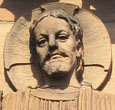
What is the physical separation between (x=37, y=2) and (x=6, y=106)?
2.56 ft

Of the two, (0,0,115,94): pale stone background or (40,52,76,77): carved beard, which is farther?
(0,0,115,94): pale stone background

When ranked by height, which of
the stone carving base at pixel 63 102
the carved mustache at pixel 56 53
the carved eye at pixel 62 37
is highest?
the carved eye at pixel 62 37

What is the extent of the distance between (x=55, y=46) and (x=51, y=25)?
141mm

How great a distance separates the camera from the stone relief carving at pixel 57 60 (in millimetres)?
6016

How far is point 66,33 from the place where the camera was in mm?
6141

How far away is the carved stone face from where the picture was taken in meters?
6.06

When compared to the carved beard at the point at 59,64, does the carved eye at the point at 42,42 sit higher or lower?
higher

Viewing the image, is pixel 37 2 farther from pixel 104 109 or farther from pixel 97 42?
pixel 104 109

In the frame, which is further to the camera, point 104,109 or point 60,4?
point 60,4

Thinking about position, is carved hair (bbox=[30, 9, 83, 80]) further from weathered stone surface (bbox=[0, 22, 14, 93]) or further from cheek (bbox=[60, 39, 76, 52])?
weathered stone surface (bbox=[0, 22, 14, 93])

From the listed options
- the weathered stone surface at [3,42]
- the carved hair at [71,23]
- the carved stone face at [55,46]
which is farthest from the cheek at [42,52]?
the weathered stone surface at [3,42]

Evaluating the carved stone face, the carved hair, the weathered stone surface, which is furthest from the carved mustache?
the weathered stone surface

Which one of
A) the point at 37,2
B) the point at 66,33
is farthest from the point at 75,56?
the point at 37,2

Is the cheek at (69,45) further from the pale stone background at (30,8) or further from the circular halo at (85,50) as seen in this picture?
the pale stone background at (30,8)
